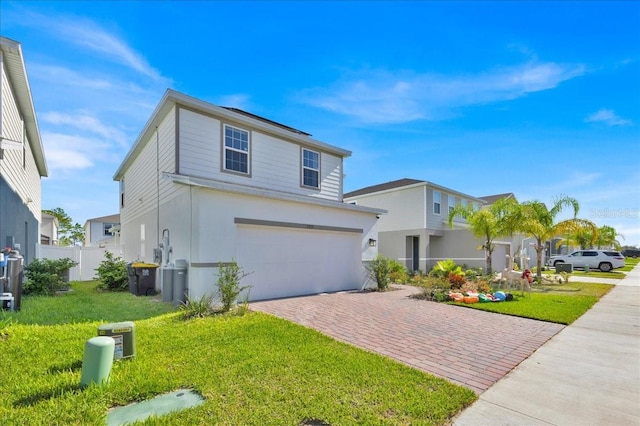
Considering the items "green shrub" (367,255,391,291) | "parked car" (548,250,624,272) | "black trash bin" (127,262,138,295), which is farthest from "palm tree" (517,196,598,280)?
"black trash bin" (127,262,138,295)

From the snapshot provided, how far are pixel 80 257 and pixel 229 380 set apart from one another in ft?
50.5

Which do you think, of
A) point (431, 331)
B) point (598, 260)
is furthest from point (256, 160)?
point (598, 260)

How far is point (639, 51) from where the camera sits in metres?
8.50

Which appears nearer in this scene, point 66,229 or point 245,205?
point 245,205

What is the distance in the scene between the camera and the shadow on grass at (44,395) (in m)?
3.11

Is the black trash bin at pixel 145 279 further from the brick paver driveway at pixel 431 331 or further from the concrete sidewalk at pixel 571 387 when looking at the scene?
the concrete sidewalk at pixel 571 387

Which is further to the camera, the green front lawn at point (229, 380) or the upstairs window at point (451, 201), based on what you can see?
the upstairs window at point (451, 201)

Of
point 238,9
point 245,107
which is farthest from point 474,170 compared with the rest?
point 238,9

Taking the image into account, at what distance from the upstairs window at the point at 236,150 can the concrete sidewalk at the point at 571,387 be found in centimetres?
930

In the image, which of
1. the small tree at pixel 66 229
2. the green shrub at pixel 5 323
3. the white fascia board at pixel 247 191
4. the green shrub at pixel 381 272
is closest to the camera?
the green shrub at pixel 5 323

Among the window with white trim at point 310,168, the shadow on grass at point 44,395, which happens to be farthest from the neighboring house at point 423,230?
the shadow on grass at point 44,395

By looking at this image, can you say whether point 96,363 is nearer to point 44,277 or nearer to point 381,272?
point 44,277

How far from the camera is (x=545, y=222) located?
50.4 feet

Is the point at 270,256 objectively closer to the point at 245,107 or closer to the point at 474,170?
the point at 245,107
